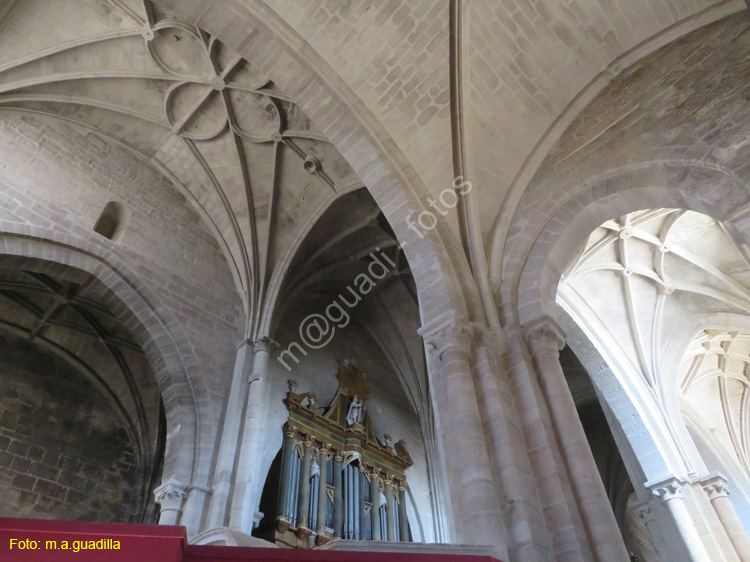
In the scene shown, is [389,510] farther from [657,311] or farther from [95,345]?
[95,345]

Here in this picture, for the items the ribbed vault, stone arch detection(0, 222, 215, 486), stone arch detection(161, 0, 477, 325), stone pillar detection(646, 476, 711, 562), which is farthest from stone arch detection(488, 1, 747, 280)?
the ribbed vault

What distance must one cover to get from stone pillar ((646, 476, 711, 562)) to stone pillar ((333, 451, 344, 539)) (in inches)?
190

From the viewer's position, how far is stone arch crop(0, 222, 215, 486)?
7.66 m

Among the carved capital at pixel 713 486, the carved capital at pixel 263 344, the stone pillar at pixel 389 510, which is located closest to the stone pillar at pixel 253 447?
the carved capital at pixel 263 344

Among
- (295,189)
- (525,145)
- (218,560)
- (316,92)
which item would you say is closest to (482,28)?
(525,145)

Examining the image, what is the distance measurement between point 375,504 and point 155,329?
4.57 m

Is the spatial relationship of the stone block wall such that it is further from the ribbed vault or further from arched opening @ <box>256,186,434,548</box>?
arched opening @ <box>256,186,434,548</box>

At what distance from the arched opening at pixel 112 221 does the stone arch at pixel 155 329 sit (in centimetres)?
52

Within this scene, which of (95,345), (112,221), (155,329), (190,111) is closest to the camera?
(155,329)

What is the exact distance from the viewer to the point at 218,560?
2068 millimetres

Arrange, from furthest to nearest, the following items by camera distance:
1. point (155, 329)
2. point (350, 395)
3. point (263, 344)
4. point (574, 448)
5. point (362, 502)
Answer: point (350, 395)
point (362, 502)
point (263, 344)
point (155, 329)
point (574, 448)

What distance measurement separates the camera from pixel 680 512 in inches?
332

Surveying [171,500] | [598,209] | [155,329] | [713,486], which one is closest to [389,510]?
[171,500]

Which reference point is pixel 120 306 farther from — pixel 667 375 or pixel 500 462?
pixel 667 375
